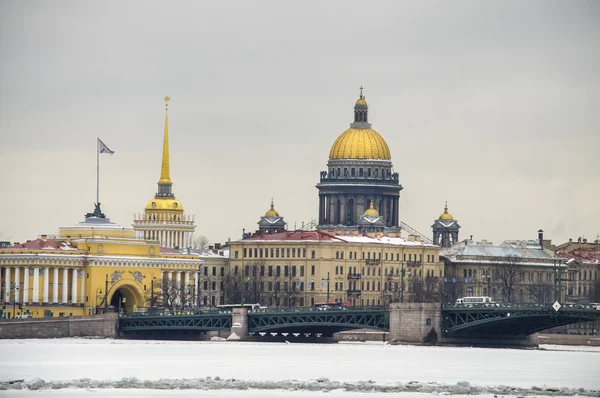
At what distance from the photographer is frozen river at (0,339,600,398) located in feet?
327

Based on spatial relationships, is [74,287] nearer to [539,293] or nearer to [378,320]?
[378,320]

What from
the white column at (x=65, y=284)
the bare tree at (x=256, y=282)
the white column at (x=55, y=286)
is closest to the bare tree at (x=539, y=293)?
the bare tree at (x=256, y=282)

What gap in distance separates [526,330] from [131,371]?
115 ft

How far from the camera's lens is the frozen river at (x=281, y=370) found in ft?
327

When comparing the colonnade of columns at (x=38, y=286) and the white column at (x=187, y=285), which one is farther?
the white column at (x=187, y=285)

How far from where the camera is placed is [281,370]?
366 ft

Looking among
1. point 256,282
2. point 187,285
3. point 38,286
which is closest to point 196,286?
point 187,285

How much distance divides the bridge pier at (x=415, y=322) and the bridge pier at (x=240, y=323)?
8.38m

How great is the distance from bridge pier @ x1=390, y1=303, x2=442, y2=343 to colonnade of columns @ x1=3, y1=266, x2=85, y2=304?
108 feet

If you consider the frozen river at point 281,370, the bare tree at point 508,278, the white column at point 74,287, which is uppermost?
the bare tree at point 508,278

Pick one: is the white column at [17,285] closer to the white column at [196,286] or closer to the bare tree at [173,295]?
the bare tree at [173,295]

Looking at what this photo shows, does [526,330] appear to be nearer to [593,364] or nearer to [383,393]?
[593,364]

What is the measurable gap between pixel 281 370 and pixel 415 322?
2761 cm

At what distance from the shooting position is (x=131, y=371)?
358 ft
